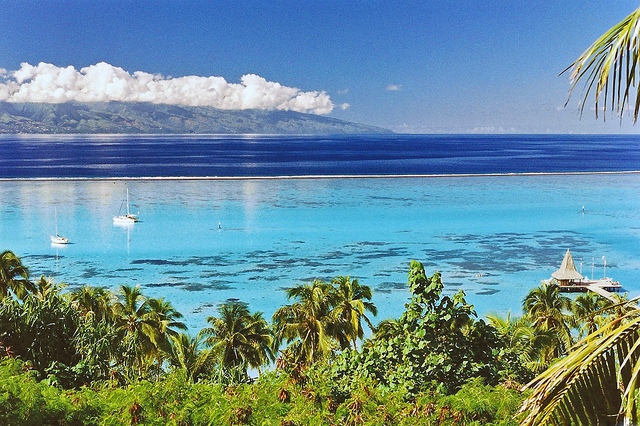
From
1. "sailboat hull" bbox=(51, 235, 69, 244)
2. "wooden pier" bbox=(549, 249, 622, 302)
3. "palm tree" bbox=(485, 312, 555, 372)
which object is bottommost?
"sailboat hull" bbox=(51, 235, 69, 244)

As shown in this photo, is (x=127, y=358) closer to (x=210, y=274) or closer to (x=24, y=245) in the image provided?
(x=210, y=274)

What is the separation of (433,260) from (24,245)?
1155 inches

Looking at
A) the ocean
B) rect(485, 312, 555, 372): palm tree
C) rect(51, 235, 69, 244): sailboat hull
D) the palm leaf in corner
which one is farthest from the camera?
rect(51, 235, 69, 244): sailboat hull

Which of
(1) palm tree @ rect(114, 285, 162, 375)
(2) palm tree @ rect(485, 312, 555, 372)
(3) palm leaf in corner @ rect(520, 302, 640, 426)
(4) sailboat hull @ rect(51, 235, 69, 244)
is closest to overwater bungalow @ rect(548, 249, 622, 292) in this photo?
(2) palm tree @ rect(485, 312, 555, 372)

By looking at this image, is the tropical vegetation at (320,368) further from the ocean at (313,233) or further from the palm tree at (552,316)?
the ocean at (313,233)

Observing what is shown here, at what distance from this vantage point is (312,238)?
4769 centimetres

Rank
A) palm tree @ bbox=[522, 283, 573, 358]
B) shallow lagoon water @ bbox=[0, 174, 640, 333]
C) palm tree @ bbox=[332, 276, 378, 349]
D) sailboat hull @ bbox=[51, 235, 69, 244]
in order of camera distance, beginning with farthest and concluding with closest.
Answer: sailboat hull @ bbox=[51, 235, 69, 244] → shallow lagoon water @ bbox=[0, 174, 640, 333] → palm tree @ bbox=[332, 276, 378, 349] → palm tree @ bbox=[522, 283, 573, 358]

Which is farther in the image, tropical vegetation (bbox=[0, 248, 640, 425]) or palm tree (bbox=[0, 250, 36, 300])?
palm tree (bbox=[0, 250, 36, 300])

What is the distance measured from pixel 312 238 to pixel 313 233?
1.93 m

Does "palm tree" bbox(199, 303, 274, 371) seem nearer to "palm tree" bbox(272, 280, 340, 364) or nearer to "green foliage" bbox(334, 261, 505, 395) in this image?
"palm tree" bbox(272, 280, 340, 364)

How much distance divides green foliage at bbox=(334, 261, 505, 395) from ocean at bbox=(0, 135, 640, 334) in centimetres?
1952

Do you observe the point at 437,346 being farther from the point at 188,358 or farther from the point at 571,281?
the point at 571,281

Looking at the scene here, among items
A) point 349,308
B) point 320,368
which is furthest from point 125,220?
point 320,368

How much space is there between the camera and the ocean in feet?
119
